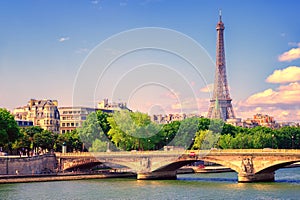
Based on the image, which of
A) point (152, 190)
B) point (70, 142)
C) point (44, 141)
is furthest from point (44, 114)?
point (152, 190)

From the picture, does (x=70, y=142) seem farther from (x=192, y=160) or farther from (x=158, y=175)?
(x=192, y=160)

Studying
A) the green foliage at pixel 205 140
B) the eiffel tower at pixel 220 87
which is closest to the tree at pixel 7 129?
the green foliage at pixel 205 140

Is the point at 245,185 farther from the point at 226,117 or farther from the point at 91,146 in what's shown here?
the point at 226,117

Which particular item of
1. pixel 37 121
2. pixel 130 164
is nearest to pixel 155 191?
pixel 130 164

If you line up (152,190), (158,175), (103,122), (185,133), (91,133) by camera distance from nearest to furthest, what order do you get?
(152,190), (158,175), (91,133), (103,122), (185,133)

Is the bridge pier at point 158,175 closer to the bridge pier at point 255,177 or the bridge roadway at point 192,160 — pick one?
the bridge roadway at point 192,160

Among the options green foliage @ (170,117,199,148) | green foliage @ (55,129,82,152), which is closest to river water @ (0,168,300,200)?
green foliage @ (55,129,82,152)

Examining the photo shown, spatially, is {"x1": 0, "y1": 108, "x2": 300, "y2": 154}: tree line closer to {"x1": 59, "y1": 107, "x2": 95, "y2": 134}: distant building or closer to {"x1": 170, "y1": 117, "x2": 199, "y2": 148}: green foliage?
{"x1": 170, "y1": 117, "x2": 199, "y2": 148}: green foliage
